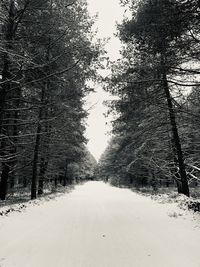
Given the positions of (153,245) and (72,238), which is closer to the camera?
(153,245)

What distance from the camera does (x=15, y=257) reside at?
502 cm

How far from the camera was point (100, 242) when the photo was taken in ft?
20.0

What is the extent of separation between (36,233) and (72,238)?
1.16m

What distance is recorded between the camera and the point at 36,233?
22.9 feet

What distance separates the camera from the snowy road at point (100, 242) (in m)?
4.79

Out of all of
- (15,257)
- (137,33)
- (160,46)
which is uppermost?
(137,33)

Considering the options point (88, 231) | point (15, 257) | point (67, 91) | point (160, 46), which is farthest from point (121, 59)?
point (15, 257)

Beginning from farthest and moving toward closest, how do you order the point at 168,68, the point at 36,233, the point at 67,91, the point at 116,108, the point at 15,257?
1. the point at 116,108
2. the point at 67,91
3. the point at 168,68
4. the point at 36,233
5. the point at 15,257

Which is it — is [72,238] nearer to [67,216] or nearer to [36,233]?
[36,233]

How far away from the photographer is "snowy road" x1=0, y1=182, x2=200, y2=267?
4.79 meters

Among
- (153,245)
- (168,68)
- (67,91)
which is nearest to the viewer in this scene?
(153,245)

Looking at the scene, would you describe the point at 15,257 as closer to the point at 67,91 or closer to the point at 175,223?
the point at 175,223

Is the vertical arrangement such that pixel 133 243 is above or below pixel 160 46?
below

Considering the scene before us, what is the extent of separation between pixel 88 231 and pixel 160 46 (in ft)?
21.9
